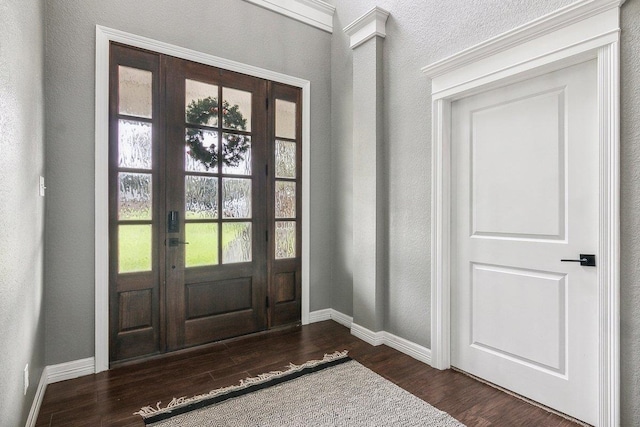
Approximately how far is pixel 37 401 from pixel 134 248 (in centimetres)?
109

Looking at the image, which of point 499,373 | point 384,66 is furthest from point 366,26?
point 499,373

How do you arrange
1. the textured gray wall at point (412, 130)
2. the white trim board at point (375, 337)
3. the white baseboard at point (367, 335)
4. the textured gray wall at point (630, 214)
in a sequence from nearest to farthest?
the textured gray wall at point (630, 214) < the textured gray wall at point (412, 130) < the white trim board at point (375, 337) < the white baseboard at point (367, 335)

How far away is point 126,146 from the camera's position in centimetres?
264

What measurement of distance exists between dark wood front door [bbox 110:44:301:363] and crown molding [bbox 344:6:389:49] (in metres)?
0.79

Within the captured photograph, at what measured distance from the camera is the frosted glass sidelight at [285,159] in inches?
133

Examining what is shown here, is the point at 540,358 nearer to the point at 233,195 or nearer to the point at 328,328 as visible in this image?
the point at 328,328

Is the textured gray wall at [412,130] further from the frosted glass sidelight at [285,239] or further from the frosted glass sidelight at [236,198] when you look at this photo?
the frosted glass sidelight at [236,198]

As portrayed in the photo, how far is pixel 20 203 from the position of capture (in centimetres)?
168

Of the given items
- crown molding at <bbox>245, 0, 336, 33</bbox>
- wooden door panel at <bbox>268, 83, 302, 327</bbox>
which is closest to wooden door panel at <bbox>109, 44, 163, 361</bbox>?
wooden door panel at <bbox>268, 83, 302, 327</bbox>

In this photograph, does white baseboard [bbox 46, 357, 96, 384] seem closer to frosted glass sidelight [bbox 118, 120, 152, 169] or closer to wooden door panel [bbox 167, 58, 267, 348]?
wooden door panel [bbox 167, 58, 267, 348]

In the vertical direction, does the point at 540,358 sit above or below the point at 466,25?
below

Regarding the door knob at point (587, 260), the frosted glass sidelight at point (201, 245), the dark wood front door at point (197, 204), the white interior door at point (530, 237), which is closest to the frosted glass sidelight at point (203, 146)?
the dark wood front door at point (197, 204)

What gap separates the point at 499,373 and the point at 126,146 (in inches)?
125

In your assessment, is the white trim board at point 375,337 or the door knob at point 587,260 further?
the white trim board at point 375,337
